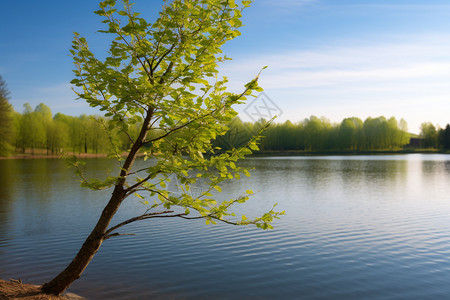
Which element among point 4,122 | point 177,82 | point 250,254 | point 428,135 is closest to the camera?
point 177,82

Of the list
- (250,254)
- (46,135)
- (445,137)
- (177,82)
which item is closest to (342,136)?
(445,137)

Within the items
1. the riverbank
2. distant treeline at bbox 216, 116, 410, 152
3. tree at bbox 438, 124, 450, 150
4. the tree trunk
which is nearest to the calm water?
the riverbank

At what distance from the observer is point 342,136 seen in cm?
12106

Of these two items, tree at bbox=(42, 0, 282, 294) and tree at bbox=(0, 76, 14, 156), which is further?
tree at bbox=(0, 76, 14, 156)

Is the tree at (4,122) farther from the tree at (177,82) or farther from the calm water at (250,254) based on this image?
the tree at (177,82)

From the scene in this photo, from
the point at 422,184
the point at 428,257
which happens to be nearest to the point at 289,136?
the point at 422,184

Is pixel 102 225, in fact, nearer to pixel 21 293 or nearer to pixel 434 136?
pixel 21 293

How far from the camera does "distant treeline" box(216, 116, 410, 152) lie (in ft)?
393

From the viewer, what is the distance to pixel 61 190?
Result: 976 inches

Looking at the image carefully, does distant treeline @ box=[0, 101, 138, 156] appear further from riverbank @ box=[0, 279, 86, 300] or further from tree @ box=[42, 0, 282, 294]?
tree @ box=[42, 0, 282, 294]

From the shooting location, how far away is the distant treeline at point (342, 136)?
11989 cm

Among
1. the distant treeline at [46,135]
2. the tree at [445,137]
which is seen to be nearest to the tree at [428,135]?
the tree at [445,137]

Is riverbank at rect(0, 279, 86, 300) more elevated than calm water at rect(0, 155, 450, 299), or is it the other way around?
riverbank at rect(0, 279, 86, 300)

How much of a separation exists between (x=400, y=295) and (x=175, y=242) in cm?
691
